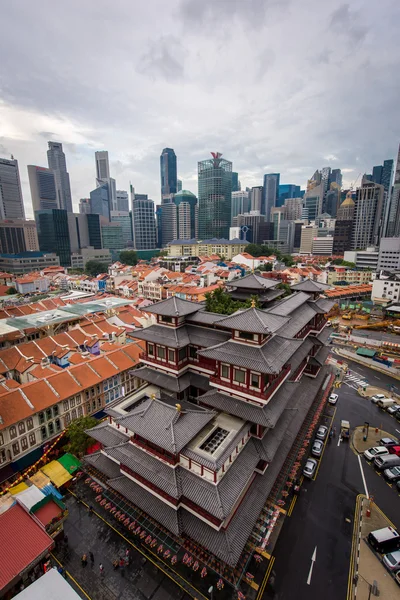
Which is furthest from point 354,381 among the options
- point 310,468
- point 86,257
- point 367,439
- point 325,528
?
point 86,257

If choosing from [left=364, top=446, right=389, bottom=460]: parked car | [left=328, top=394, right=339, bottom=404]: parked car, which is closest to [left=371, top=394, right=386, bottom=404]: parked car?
[left=328, top=394, right=339, bottom=404]: parked car

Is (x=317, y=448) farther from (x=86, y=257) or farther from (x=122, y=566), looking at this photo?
(x=86, y=257)

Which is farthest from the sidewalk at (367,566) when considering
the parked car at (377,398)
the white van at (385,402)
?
the parked car at (377,398)

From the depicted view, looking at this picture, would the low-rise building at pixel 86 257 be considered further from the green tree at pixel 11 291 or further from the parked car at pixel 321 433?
the parked car at pixel 321 433

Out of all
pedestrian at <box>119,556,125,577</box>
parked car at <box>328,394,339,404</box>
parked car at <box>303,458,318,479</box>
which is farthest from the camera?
parked car at <box>328,394,339,404</box>

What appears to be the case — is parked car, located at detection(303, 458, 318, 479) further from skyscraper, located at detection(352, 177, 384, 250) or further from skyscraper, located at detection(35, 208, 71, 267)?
skyscraper, located at detection(35, 208, 71, 267)

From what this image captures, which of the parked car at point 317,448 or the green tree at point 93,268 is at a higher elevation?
the green tree at point 93,268
